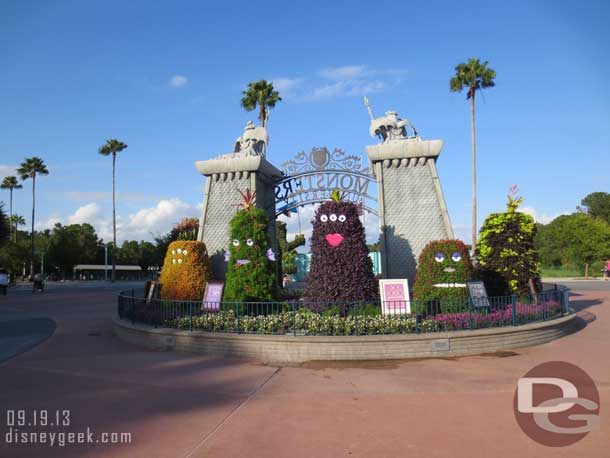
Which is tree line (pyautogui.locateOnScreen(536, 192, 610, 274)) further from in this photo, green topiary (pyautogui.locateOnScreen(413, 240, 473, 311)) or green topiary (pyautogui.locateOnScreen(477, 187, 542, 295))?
green topiary (pyautogui.locateOnScreen(413, 240, 473, 311))

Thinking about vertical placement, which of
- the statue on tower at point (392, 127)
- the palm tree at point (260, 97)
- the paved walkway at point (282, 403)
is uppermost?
the palm tree at point (260, 97)

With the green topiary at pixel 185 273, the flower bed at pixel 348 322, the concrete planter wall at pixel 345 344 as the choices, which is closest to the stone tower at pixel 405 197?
the flower bed at pixel 348 322

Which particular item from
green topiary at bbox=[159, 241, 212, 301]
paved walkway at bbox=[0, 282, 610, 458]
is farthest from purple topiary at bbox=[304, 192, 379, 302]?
green topiary at bbox=[159, 241, 212, 301]

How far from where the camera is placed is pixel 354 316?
31.1 feet

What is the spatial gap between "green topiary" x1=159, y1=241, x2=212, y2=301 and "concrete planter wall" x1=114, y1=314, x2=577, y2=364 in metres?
3.01

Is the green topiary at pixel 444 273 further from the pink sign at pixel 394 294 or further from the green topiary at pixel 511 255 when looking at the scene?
the green topiary at pixel 511 255

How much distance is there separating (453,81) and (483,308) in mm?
22671

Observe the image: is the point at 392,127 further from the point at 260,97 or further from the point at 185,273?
the point at 260,97

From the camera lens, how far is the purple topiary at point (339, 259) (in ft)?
35.2

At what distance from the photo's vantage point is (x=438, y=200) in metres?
14.1

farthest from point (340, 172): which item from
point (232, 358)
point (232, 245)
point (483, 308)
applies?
point (232, 358)

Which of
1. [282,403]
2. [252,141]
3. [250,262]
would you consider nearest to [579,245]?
Result: [252,141]

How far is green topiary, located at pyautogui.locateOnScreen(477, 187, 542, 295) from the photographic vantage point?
12.4 metres

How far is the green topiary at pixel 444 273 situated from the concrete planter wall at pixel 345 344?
1464 millimetres
